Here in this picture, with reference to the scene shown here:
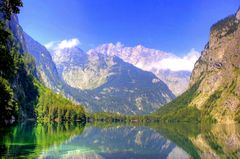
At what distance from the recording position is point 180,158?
253 ft

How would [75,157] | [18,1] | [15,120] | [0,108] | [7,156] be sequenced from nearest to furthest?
[18,1], [7,156], [75,157], [0,108], [15,120]

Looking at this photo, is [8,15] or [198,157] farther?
[198,157]

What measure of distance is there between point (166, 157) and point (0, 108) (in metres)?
48.2

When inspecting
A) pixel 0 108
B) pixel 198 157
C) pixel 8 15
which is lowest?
pixel 198 157

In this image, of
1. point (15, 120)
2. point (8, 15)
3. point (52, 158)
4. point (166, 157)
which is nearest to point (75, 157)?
point (52, 158)

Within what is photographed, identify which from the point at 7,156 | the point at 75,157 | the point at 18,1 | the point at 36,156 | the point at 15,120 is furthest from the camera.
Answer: the point at 15,120

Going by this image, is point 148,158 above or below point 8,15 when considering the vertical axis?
below

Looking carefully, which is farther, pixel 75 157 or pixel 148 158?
pixel 148 158

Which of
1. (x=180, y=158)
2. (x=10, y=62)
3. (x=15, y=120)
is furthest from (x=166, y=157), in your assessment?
(x=15, y=120)

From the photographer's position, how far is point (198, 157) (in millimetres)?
78938

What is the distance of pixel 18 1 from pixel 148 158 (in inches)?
1739

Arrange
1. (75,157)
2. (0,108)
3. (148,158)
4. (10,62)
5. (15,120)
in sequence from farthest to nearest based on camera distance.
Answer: (15,120), (0,108), (148,158), (75,157), (10,62)

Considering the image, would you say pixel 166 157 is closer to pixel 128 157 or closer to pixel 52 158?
pixel 128 157

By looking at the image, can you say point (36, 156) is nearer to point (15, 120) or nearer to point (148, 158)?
point (148, 158)
